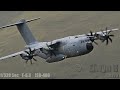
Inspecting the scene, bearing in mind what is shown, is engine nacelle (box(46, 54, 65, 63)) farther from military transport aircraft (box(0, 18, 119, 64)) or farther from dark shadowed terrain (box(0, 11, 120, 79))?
dark shadowed terrain (box(0, 11, 120, 79))

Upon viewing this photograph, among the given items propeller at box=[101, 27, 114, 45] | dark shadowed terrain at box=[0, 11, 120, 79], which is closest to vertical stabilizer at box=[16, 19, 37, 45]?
Answer: dark shadowed terrain at box=[0, 11, 120, 79]

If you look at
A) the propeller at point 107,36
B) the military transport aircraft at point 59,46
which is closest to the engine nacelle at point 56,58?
the military transport aircraft at point 59,46

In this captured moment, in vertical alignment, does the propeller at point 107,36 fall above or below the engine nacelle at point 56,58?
above

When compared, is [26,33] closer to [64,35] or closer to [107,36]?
[64,35]

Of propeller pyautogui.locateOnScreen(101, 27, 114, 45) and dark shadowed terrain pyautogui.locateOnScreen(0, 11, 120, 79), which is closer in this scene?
dark shadowed terrain pyautogui.locateOnScreen(0, 11, 120, 79)

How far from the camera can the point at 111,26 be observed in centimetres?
1634

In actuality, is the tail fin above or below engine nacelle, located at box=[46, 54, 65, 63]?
above

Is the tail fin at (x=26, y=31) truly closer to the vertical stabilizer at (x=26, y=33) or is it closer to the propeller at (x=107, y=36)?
the vertical stabilizer at (x=26, y=33)

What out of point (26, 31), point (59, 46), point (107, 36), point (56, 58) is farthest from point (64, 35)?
point (107, 36)

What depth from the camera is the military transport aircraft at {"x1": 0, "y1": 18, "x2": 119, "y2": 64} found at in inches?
640

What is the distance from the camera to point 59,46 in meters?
16.8

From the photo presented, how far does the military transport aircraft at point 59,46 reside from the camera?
1627cm

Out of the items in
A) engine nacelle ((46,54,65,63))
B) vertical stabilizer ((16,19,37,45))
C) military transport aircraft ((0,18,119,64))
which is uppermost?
vertical stabilizer ((16,19,37,45))

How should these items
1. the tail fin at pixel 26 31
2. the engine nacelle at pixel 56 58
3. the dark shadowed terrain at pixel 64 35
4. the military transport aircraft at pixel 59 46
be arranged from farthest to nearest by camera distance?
the tail fin at pixel 26 31
the engine nacelle at pixel 56 58
the military transport aircraft at pixel 59 46
the dark shadowed terrain at pixel 64 35
